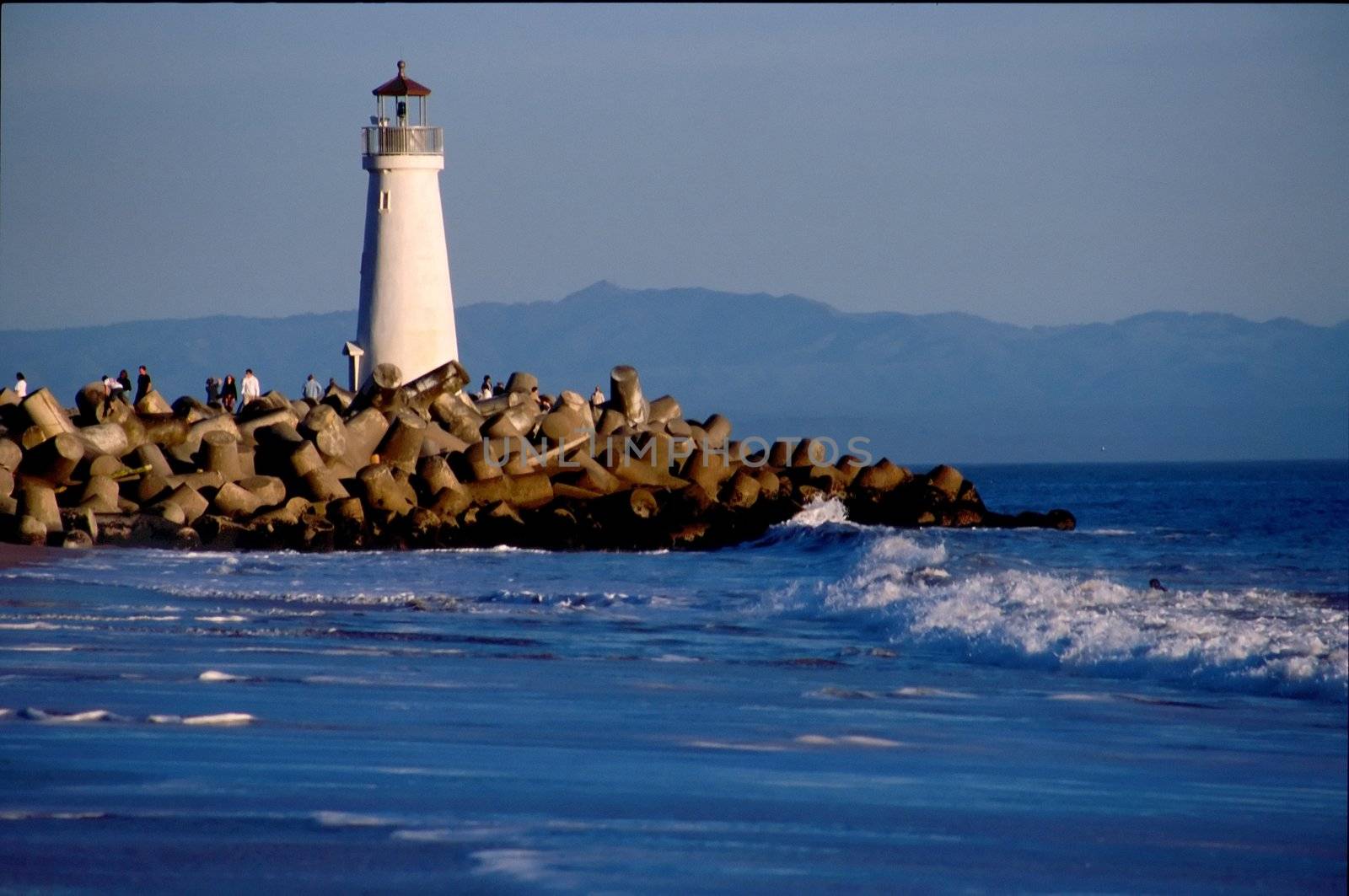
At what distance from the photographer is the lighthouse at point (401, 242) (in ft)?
94.4

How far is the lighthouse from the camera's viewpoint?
28.8 m

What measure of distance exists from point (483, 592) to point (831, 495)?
32.0 feet

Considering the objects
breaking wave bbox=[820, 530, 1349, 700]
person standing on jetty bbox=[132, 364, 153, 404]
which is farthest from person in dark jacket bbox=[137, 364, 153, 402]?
breaking wave bbox=[820, 530, 1349, 700]

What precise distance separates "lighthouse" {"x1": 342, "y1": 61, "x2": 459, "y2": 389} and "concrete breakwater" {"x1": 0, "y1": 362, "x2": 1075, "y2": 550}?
145 inches

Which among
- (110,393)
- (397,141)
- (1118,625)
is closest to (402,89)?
(397,141)

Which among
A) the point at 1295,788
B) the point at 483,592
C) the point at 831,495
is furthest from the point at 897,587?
the point at 831,495

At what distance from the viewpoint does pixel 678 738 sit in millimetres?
7047

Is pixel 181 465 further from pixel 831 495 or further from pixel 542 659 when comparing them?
pixel 542 659

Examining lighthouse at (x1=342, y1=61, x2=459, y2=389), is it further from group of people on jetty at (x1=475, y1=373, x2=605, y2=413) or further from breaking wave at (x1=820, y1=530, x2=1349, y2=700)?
breaking wave at (x1=820, y1=530, x2=1349, y2=700)

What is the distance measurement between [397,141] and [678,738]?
23066mm

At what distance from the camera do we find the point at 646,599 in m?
13.5

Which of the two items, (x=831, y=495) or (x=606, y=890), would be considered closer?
(x=606, y=890)

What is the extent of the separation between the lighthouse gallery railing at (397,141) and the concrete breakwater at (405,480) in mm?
5296

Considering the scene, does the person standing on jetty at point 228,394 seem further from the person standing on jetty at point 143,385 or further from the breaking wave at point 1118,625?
the breaking wave at point 1118,625
